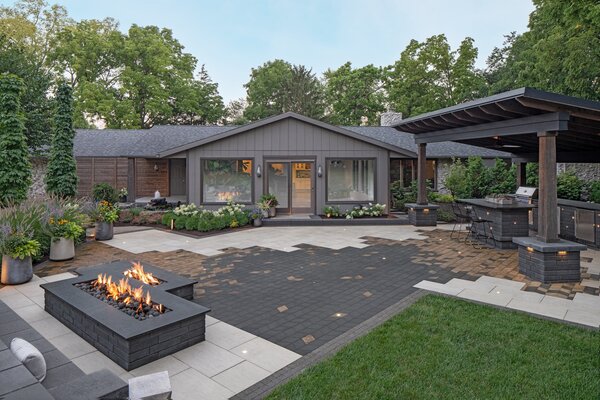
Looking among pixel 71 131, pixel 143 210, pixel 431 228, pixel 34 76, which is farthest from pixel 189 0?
pixel 431 228

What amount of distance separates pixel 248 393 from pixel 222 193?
11.7m

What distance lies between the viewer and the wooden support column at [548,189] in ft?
21.7

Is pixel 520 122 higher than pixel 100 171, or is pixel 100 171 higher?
pixel 520 122

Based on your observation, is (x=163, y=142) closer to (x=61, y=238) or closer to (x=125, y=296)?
(x=61, y=238)

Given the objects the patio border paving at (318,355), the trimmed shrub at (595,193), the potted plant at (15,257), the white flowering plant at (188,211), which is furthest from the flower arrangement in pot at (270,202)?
the trimmed shrub at (595,193)

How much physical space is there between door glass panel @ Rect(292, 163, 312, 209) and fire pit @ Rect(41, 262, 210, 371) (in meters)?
9.39

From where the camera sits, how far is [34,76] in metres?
17.7

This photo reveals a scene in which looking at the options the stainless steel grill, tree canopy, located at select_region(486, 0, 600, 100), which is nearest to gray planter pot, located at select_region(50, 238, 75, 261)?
the stainless steel grill

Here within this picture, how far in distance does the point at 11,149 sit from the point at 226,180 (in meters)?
6.71

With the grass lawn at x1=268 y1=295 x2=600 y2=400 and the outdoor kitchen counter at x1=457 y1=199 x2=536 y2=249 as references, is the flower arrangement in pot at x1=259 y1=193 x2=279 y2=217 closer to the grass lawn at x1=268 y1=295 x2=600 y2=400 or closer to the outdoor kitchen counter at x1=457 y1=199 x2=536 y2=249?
the outdoor kitchen counter at x1=457 y1=199 x2=536 y2=249

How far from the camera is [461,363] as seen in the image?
11.9 feet

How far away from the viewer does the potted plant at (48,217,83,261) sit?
8.00m

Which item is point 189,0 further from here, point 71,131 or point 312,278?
point 312,278

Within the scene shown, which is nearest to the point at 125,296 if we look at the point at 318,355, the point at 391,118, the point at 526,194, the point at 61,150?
the point at 318,355
